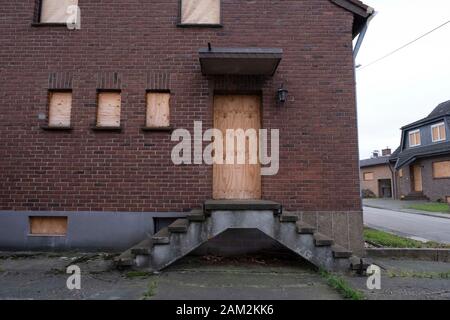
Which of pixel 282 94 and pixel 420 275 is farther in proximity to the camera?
pixel 282 94

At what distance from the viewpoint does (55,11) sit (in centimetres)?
715

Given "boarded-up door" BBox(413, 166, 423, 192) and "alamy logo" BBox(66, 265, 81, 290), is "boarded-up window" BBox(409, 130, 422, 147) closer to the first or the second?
"boarded-up door" BBox(413, 166, 423, 192)

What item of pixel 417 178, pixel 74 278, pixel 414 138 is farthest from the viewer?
pixel 414 138

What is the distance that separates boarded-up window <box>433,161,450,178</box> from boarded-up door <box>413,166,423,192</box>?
5.60 ft

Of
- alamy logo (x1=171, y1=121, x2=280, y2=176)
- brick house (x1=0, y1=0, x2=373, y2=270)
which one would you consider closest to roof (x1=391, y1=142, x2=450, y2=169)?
brick house (x1=0, y1=0, x2=373, y2=270)

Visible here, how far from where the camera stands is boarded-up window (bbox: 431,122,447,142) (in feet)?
72.2

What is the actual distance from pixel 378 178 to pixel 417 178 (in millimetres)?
7228

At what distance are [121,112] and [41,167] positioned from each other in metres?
1.99

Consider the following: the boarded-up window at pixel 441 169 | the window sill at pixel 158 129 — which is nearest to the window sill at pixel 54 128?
the window sill at pixel 158 129

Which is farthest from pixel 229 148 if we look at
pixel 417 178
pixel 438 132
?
pixel 417 178

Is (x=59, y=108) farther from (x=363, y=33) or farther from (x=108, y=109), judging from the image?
(x=363, y=33)

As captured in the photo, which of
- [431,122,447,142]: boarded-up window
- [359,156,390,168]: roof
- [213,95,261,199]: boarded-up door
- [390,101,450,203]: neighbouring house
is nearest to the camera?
[213,95,261,199]: boarded-up door

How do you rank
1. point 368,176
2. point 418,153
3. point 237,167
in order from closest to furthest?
point 237,167
point 418,153
point 368,176
